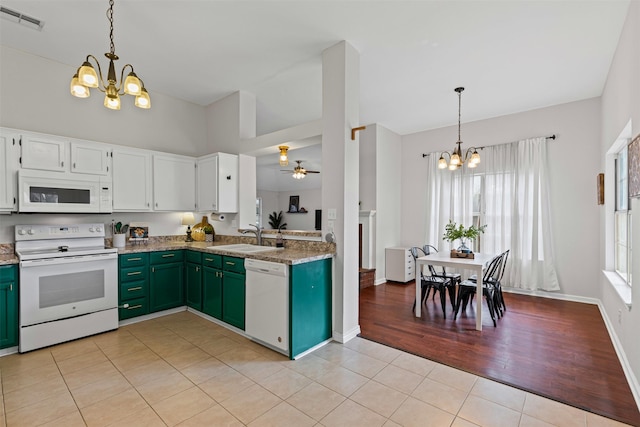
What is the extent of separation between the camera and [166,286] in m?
3.83

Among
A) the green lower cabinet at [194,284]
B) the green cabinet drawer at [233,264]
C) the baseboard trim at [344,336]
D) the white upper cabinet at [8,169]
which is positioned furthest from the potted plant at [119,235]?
the baseboard trim at [344,336]

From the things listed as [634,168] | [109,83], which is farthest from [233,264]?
[634,168]

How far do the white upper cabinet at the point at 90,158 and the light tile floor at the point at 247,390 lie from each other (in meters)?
1.92

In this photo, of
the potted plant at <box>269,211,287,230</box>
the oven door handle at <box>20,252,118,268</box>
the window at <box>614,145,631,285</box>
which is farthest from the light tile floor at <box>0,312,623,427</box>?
the potted plant at <box>269,211,287,230</box>

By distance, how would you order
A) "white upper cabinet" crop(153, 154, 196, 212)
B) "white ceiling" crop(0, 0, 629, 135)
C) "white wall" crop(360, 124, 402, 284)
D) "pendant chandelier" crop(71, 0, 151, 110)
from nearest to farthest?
"pendant chandelier" crop(71, 0, 151, 110)
"white ceiling" crop(0, 0, 629, 135)
"white upper cabinet" crop(153, 154, 196, 212)
"white wall" crop(360, 124, 402, 284)

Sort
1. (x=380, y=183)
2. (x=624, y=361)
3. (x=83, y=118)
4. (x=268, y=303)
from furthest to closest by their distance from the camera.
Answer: (x=380, y=183), (x=83, y=118), (x=268, y=303), (x=624, y=361)

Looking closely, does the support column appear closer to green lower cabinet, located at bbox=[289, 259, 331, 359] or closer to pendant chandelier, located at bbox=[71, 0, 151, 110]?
green lower cabinet, located at bbox=[289, 259, 331, 359]

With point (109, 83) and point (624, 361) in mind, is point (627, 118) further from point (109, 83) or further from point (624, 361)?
point (109, 83)

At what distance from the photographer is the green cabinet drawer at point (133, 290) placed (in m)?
3.46

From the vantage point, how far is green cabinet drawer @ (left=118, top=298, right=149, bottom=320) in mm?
3475

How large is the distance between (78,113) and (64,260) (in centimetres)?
189

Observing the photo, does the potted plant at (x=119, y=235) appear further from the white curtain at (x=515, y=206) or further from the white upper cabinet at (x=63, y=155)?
the white curtain at (x=515, y=206)

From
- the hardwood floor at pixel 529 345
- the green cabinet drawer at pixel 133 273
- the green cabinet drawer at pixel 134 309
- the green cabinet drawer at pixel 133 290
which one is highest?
the green cabinet drawer at pixel 133 273

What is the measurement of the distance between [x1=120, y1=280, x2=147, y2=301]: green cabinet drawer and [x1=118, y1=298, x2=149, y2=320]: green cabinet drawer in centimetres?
6
